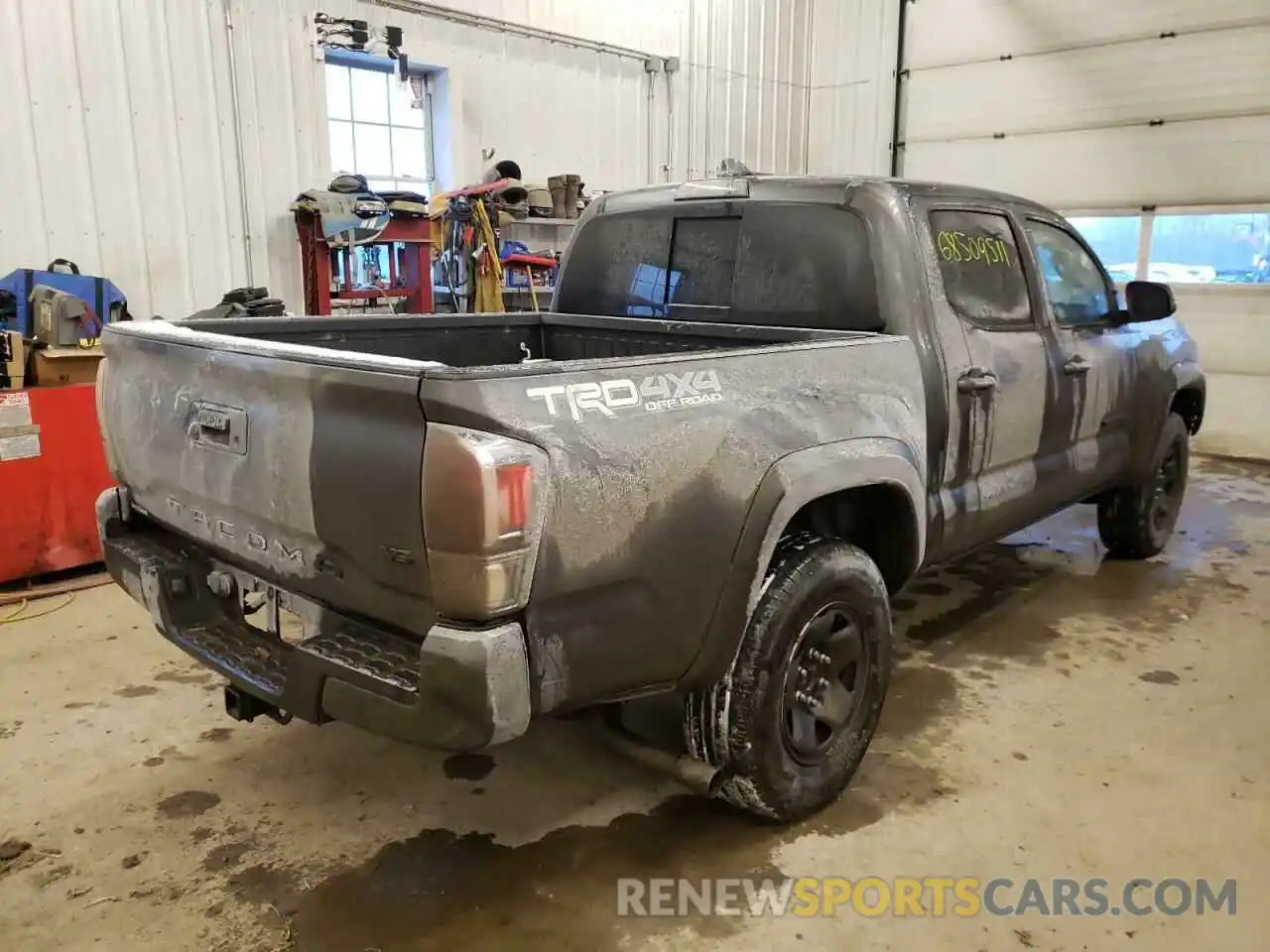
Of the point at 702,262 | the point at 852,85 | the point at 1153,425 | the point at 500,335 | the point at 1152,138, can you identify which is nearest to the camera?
the point at 702,262

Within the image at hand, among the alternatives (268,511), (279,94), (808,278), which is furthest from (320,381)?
(279,94)

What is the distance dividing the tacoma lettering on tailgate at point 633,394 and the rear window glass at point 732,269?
1.07 meters

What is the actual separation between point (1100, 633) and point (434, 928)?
3100 millimetres

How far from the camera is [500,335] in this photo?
12.3 feet

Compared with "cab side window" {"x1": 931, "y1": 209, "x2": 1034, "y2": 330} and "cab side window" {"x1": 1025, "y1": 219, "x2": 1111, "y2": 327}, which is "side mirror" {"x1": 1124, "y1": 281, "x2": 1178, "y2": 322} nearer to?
"cab side window" {"x1": 1025, "y1": 219, "x2": 1111, "y2": 327}

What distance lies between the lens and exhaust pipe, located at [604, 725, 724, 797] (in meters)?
2.50

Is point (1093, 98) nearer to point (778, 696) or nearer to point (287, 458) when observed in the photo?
point (778, 696)

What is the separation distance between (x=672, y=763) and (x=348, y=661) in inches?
38.8

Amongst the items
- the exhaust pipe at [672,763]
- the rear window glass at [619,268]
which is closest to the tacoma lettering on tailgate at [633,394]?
the exhaust pipe at [672,763]

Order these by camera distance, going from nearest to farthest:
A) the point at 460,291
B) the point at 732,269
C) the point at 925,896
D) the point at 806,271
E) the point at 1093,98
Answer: the point at 925,896, the point at 806,271, the point at 732,269, the point at 460,291, the point at 1093,98

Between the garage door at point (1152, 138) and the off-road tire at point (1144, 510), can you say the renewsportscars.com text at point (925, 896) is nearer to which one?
the off-road tire at point (1144, 510)

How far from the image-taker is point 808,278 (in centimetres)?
313

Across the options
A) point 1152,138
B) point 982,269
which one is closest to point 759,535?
point 982,269

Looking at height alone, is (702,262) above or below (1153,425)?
above
